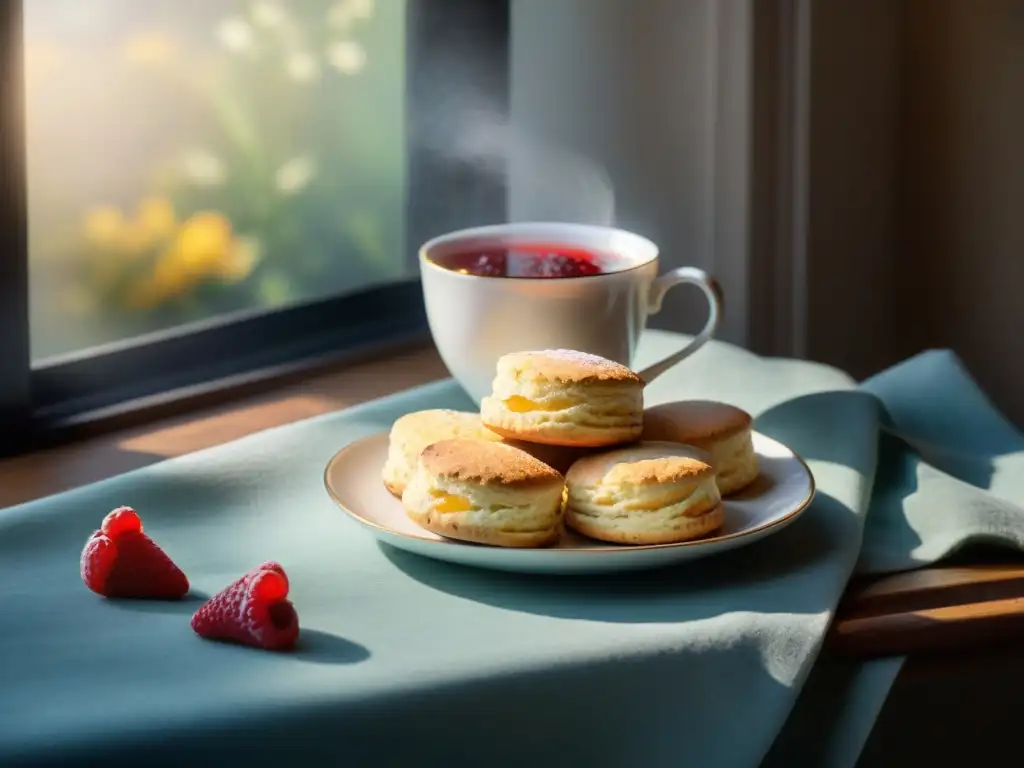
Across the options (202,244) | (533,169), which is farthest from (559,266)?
(533,169)

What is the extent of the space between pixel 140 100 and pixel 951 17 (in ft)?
3.65

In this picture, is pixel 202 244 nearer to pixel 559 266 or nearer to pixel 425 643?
pixel 559 266

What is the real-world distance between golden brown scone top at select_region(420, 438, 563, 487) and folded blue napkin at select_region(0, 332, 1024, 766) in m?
0.07

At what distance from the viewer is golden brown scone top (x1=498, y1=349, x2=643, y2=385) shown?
947mm

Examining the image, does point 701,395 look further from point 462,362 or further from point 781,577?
point 781,577

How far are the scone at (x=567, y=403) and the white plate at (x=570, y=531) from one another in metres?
0.07

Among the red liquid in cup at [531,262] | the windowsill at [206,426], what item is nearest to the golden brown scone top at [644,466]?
the red liquid in cup at [531,262]

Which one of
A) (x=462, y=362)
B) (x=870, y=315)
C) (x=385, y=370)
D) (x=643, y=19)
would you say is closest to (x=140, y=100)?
(x=385, y=370)

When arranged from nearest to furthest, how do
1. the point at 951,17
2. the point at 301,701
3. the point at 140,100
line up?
the point at 301,701, the point at 140,100, the point at 951,17

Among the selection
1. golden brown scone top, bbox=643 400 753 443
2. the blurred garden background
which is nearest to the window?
the blurred garden background

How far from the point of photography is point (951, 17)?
1.95 m

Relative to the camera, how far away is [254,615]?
81 centimetres

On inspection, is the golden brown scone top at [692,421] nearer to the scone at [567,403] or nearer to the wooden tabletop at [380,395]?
the scone at [567,403]

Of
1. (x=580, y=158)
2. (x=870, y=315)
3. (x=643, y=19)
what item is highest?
(x=643, y=19)
